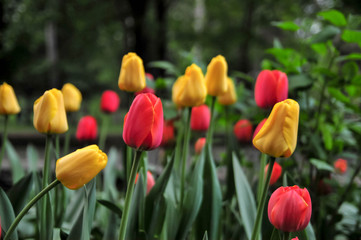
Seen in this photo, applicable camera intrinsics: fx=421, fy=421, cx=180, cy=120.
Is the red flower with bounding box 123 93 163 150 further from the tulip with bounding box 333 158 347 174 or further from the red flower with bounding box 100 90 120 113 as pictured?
the tulip with bounding box 333 158 347 174

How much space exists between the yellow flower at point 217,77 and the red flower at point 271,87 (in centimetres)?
15

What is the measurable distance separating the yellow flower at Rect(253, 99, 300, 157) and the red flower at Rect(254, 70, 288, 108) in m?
0.31

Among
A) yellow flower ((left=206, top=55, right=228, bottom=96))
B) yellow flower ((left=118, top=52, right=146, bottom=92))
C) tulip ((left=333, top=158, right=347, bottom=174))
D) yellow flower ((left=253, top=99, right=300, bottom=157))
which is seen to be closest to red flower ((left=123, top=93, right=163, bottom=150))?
yellow flower ((left=253, top=99, right=300, bottom=157))

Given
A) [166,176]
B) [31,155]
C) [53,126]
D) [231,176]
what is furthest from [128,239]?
[31,155]

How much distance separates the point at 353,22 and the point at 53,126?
0.96 m

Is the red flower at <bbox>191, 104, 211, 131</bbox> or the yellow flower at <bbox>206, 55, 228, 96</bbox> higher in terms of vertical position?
the yellow flower at <bbox>206, 55, 228, 96</bbox>

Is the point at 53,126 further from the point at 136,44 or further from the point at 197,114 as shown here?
the point at 136,44

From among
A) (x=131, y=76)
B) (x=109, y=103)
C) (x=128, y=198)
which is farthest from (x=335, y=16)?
(x=109, y=103)

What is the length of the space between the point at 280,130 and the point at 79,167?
1.20 ft

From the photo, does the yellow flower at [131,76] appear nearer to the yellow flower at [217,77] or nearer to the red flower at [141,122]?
the yellow flower at [217,77]

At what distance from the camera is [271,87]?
108 cm

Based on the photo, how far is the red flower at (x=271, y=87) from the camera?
1074 millimetres

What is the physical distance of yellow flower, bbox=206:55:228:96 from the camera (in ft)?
3.99

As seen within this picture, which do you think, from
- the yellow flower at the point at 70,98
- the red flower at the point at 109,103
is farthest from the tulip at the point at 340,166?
the yellow flower at the point at 70,98
